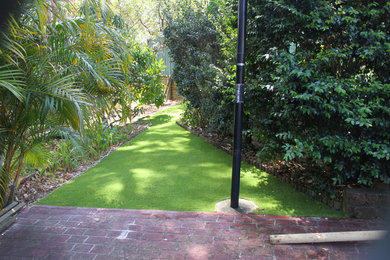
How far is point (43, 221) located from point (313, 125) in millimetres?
3742

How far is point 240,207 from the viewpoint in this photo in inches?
173

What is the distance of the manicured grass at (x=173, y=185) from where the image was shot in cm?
449

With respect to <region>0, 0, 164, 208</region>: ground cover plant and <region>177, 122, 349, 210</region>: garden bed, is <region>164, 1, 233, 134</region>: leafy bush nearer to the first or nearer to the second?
<region>177, 122, 349, 210</region>: garden bed

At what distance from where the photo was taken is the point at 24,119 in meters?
3.61

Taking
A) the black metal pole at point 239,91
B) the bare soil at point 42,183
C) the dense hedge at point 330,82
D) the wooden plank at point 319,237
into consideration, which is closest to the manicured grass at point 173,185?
the bare soil at point 42,183

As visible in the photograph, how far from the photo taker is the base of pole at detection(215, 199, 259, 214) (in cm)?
428

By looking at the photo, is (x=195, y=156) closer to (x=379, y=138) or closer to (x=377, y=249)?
(x=379, y=138)

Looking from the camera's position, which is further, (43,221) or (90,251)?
(43,221)

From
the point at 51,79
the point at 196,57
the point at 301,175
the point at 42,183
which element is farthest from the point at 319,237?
the point at 196,57

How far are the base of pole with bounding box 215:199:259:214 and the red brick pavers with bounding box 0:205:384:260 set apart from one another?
151 millimetres

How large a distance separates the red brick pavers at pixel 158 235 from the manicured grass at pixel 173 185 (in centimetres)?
27

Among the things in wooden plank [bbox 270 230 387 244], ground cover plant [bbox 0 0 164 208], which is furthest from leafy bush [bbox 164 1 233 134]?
wooden plank [bbox 270 230 387 244]

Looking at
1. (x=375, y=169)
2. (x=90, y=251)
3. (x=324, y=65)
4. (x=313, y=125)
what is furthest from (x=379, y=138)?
(x=90, y=251)

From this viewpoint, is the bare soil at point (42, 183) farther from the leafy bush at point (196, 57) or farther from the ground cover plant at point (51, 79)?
the leafy bush at point (196, 57)
